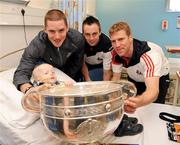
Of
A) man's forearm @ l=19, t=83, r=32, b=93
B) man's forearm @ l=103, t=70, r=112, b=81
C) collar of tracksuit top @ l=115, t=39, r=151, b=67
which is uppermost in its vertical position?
collar of tracksuit top @ l=115, t=39, r=151, b=67

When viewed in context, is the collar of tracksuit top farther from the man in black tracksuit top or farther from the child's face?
the child's face

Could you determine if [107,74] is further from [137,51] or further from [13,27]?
[13,27]

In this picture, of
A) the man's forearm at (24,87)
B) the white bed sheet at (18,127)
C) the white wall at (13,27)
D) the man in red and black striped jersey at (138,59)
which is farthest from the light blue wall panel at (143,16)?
the white bed sheet at (18,127)

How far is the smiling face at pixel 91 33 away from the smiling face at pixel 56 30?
38 centimetres

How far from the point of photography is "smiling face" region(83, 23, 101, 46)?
172cm

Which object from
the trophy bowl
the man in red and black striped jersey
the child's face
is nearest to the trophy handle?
the trophy bowl

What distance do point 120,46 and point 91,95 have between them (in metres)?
0.79

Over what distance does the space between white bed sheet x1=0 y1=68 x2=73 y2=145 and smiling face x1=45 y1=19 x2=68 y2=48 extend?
45 centimetres

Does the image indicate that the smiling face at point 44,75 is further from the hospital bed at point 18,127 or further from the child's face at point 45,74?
the hospital bed at point 18,127

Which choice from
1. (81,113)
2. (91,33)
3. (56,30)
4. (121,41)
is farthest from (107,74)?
(81,113)

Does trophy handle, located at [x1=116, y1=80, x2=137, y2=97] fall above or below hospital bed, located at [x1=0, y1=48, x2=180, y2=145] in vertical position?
above

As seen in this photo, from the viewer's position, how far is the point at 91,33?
173 cm

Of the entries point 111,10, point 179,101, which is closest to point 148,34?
point 111,10

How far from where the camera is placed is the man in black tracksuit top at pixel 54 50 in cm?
129
